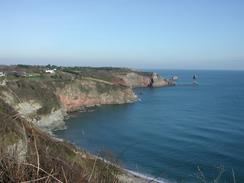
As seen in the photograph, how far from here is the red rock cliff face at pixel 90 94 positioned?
8337 cm

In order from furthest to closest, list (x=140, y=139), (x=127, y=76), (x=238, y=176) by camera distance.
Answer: (x=127, y=76)
(x=140, y=139)
(x=238, y=176)

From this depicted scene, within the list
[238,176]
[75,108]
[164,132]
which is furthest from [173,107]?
[238,176]

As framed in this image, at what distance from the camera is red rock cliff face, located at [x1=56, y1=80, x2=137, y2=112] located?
274ft

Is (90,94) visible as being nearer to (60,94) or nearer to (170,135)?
(60,94)

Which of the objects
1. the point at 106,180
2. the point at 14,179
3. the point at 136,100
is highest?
the point at 14,179

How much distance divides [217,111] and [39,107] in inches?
1244

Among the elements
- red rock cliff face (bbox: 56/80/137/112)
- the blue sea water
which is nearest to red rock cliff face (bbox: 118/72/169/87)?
red rock cliff face (bbox: 56/80/137/112)

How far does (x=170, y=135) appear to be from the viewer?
53375 mm

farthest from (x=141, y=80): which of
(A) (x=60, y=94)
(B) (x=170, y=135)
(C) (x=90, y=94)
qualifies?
(B) (x=170, y=135)

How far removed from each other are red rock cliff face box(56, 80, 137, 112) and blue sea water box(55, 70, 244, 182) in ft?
13.3

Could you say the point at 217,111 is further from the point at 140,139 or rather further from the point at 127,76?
the point at 127,76

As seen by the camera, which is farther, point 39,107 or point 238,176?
point 39,107

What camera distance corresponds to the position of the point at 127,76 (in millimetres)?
137500

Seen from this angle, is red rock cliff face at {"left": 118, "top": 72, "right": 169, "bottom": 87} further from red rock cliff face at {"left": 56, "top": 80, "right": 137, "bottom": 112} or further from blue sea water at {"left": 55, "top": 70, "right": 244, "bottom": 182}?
blue sea water at {"left": 55, "top": 70, "right": 244, "bottom": 182}
